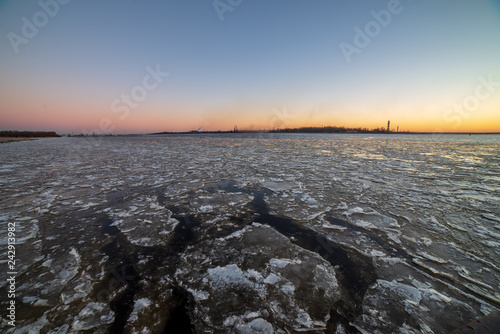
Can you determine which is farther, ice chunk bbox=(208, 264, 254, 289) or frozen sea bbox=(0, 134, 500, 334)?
ice chunk bbox=(208, 264, 254, 289)

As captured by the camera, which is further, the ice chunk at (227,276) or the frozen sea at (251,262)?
the ice chunk at (227,276)

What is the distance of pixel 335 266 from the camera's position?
1.73m

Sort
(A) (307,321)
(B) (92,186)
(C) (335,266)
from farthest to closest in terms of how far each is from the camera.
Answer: (B) (92,186)
(C) (335,266)
(A) (307,321)

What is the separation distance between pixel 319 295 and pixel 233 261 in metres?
0.77

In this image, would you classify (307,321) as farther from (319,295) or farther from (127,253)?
(127,253)

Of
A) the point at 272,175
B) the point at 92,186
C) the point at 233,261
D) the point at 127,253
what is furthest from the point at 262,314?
the point at 92,186

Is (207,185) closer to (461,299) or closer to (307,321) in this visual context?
(307,321)

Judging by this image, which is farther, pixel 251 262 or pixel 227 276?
pixel 251 262

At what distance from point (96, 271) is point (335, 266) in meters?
2.10

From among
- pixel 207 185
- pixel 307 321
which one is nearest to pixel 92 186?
pixel 207 185

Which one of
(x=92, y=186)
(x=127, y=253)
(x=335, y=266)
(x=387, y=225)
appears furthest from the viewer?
(x=92, y=186)

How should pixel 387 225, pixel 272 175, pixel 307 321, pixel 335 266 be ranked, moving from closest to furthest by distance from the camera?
1. pixel 307 321
2. pixel 335 266
3. pixel 387 225
4. pixel 272 175

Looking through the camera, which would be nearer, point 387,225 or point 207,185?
point 387,225

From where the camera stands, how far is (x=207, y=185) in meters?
4.27
